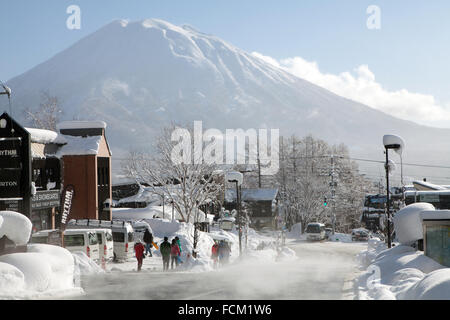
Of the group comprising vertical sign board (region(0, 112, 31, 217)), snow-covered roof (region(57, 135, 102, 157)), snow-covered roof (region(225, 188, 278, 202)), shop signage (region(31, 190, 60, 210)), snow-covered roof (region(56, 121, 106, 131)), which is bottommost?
snow-covered roof (region(225, 188, 278, 202))

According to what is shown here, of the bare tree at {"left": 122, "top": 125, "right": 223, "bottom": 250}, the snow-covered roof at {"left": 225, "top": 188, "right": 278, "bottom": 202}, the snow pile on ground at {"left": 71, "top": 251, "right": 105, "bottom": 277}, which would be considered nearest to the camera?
the snow pile on ground at {"left": 71, "top": 251, "right": 105, "bottom": 277}

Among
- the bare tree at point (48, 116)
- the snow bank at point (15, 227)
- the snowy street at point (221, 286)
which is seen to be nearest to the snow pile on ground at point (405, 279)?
the snowy street at point (221, 286)

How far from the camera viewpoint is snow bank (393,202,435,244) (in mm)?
19609

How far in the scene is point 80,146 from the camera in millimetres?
43281

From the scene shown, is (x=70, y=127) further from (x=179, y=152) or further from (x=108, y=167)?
Result: (x=179, y=152)

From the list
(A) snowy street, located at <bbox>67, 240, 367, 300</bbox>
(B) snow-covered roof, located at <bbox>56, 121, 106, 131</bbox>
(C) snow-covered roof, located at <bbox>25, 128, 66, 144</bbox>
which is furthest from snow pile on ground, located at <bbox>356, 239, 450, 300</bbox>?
(B) snow-covered roof, located at <bbox>56, 121, 106, 131</bbox>

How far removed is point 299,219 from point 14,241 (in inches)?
2617

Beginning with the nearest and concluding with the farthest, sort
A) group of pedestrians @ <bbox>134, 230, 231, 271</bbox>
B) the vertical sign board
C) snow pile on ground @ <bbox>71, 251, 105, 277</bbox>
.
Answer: snow pile on ground @ <bbox>71, 251, 105, 277</bbox>, the vertical sign board, group of pedestrians @ <bbox>134, 230, 231, 271</bbox>

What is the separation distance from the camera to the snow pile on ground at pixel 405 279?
10134 millimetres

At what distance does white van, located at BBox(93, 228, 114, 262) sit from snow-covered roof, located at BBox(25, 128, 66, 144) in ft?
39.9

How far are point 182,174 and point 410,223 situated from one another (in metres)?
28.7

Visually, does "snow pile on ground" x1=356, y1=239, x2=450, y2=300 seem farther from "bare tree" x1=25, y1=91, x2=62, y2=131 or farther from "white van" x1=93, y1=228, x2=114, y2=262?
"bare tree" x1=25, y1=91, x2=62, y2=131

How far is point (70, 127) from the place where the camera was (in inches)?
1762
